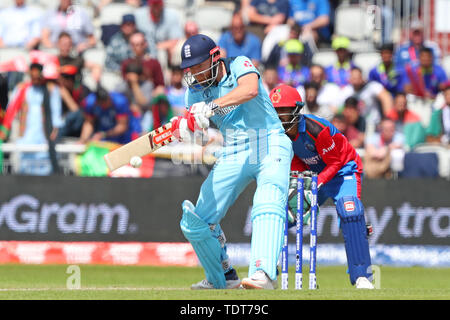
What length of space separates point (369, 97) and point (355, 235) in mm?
6492

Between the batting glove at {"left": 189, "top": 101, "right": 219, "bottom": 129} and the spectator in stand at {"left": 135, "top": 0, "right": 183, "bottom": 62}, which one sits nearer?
the batting glove at {"left": 189, "top": 101, "right": 219, "bottom": 129}

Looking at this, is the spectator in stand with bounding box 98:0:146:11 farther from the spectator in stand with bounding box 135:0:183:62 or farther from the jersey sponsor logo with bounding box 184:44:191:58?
the jersey sponsor logo with bounding box 184:44:191:58

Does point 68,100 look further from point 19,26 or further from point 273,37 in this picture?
point 273,37

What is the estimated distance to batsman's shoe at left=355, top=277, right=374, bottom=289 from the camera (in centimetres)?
885

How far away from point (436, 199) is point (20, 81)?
6671mm

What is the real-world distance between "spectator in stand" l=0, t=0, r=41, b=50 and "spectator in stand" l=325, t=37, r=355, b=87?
16.8 ft

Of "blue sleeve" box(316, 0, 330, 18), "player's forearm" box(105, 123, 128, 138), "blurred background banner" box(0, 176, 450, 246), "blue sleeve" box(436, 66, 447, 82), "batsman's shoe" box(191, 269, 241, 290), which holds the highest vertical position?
"blue sleeve" box(316, 0, 330, 18)

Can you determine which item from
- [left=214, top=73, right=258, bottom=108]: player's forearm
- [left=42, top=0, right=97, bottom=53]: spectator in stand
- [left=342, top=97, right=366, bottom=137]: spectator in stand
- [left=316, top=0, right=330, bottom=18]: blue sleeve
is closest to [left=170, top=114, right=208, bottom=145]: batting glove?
[left=214, top=73, right=258, bottom=108]: player's forearm

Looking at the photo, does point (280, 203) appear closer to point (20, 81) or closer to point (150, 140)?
point (150, 140)

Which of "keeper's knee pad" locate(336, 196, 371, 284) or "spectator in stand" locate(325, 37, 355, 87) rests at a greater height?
"spectator in stand" locate(325, 37, 355, 87)

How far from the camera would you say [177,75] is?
1549cm

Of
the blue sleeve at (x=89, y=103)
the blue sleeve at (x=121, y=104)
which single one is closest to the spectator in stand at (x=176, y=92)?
the blue sleeve at (x=121, y=104)

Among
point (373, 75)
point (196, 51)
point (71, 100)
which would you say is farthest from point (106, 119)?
point (196, 51)

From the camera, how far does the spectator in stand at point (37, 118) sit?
1400cm
